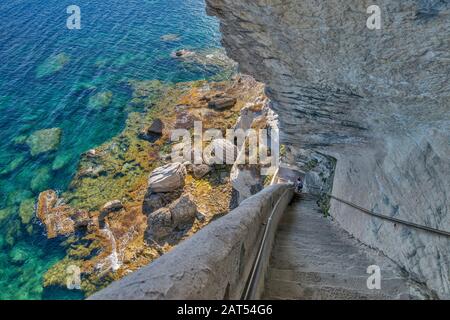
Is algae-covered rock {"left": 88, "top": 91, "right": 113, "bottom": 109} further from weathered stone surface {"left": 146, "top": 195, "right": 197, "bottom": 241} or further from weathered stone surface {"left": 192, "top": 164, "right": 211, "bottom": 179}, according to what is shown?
weathered stone surface {"left": 146, "top": 195, "right": 197, "bottom": 241}

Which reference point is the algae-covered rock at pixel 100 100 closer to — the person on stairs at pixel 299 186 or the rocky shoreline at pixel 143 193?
the rocky shoreline at pixel 143 193

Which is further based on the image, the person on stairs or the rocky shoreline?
the rocky shoreline

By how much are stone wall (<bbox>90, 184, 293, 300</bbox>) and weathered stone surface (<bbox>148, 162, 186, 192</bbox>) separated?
61.5 feet

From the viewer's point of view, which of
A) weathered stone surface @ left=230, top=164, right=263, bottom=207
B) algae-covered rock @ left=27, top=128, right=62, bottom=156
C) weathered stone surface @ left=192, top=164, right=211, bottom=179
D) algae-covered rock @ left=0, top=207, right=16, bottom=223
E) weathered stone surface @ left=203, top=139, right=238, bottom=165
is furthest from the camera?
algae-covered rock @ left=27, top=128, right=62, bottom=156

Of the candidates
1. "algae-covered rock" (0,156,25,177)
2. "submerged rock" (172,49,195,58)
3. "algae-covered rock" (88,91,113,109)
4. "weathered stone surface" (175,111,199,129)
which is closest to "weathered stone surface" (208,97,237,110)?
"weathered stone surface" (175,111,199,129)

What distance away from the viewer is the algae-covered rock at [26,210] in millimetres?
24827

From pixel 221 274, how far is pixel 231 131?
22680mm

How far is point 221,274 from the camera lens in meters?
3.31

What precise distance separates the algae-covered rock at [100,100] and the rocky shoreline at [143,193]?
3680mm

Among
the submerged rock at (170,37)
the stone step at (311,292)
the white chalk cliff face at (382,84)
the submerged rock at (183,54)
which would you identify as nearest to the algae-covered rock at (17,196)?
the submerged rock at (183,54)

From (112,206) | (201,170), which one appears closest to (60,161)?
(112,206)

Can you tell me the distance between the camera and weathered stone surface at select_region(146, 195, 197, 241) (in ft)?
69.8

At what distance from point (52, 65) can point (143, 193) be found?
21877mm

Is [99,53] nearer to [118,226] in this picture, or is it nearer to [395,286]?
[118,226]
